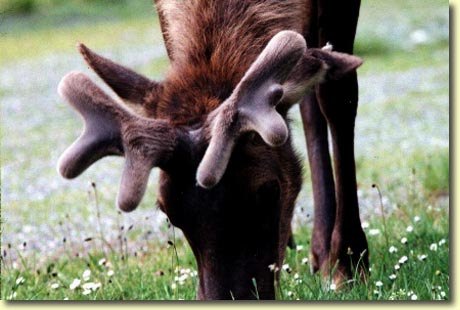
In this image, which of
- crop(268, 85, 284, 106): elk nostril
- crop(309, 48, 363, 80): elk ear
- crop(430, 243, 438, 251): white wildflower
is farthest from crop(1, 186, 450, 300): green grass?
crop(268, 85, 284, 106): elk nostril

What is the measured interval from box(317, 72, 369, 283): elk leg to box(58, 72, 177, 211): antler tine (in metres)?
1.18

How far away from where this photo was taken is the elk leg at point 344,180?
4113mm

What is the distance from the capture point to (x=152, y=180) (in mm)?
6766

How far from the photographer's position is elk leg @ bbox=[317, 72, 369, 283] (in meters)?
4.11

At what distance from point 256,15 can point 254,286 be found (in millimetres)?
861

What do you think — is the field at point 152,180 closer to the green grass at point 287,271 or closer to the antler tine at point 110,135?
the green grass at point 287,271

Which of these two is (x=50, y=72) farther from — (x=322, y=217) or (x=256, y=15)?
(x=256, y=15)

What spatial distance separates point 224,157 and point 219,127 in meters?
0.10

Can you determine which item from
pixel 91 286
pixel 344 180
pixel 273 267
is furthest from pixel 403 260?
pixel 91 286

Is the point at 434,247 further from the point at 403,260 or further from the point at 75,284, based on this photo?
the point at 75,284

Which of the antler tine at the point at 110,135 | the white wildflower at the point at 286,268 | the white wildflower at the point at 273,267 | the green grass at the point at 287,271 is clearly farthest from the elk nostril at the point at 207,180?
the white wildflower at the point at 286,268

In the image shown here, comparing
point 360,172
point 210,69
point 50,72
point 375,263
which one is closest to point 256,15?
point 210,69

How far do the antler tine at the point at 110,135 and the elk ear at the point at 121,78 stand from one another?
1.12 feet

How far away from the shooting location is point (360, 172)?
243 inches
